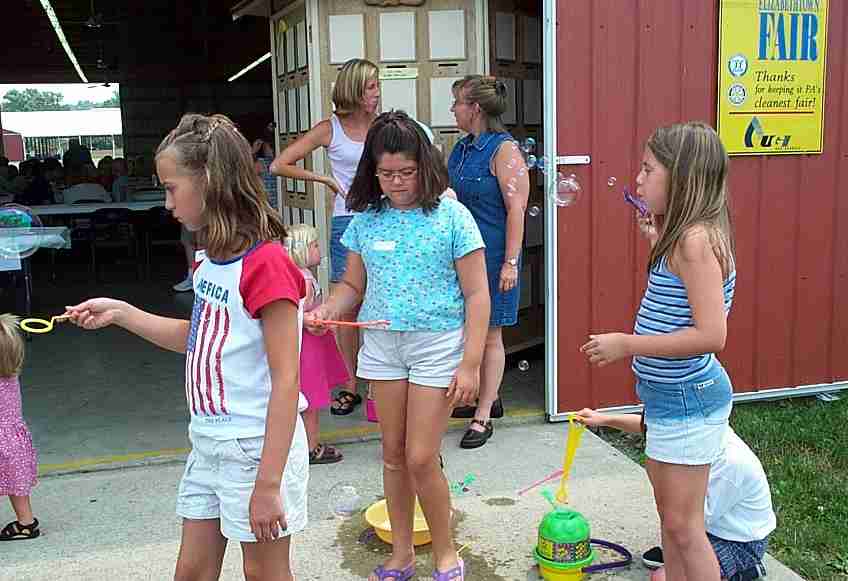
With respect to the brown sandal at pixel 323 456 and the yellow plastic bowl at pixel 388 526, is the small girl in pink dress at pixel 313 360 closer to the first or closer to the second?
the brown sandal at pixel 323 456

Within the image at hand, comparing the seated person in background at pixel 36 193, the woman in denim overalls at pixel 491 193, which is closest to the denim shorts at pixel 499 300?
the woman in denim overalls at pixel 491 193

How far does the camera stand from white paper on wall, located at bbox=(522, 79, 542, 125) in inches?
242

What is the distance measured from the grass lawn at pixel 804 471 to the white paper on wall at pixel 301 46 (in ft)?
9.50

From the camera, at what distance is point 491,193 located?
4.58 m

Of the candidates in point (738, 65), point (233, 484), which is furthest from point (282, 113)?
point (233, 484)

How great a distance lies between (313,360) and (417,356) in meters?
1.40

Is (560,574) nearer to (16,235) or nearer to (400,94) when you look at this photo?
(400,94)

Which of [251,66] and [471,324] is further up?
[251,66]

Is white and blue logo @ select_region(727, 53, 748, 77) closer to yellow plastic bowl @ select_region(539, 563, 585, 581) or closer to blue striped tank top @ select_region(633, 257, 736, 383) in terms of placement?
blue striped tank top @ select_region(633, 257, 736, 383)

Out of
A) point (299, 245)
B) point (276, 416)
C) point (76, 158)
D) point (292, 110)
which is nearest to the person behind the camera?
point (276, 416)

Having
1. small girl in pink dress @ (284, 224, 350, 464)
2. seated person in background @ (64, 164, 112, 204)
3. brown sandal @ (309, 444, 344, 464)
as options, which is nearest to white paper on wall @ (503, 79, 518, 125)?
small girl in pink dress @ (284, 224, 350, 464)

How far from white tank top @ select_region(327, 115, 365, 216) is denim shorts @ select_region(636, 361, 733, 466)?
8.14 feet

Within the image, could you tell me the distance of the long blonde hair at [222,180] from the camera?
7.27 ft

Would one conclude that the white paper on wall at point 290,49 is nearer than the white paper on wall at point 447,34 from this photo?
No
